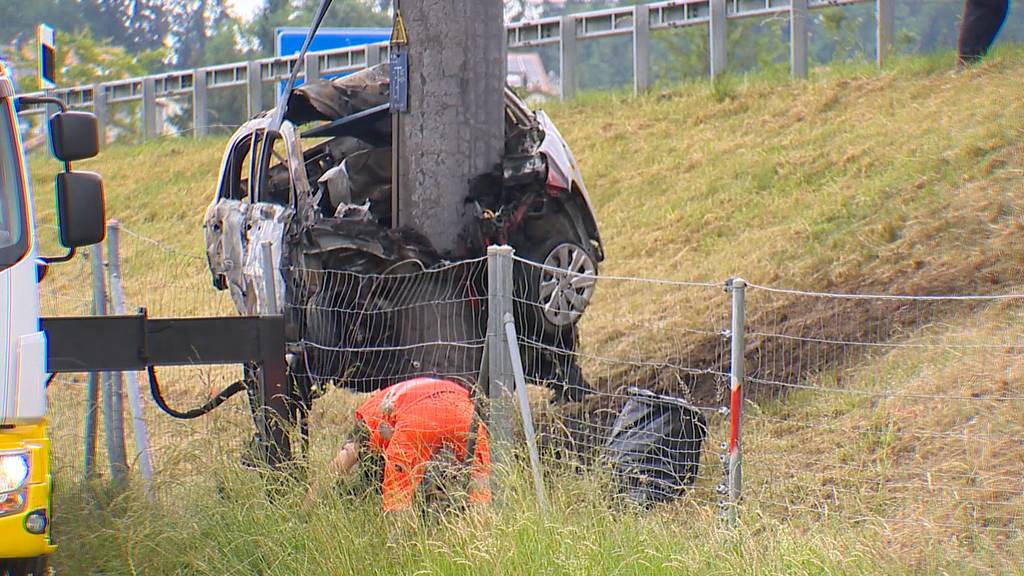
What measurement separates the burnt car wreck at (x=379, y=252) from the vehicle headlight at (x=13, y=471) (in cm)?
225

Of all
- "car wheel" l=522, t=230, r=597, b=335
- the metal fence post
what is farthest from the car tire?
the metal fence post

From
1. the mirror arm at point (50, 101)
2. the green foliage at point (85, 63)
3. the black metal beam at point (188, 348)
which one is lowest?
the black metal beam at point (188, 348)

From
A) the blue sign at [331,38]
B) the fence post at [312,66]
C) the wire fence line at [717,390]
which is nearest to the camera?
the wire fence line at [717,390]

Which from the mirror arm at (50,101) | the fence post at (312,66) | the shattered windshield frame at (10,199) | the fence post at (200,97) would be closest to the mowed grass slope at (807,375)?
the shattered windshield frame at (10,199)

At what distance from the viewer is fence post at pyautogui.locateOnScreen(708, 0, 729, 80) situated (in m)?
16.0

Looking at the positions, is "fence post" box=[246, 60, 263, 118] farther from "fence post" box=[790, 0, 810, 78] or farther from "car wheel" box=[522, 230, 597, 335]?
"car wheel" box=[522, 230, 597, 335]

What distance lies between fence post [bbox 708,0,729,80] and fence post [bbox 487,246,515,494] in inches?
409

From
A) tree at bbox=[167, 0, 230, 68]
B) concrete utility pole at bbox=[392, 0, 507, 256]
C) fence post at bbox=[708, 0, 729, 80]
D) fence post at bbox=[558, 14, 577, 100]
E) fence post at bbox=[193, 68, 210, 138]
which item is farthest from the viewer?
tree at bbox=[167, 0, 230, 68]

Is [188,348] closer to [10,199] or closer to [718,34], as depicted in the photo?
[10,199]

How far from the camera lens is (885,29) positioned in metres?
15.0

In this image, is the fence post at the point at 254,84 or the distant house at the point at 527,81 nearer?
the distant house at the point at 527,81

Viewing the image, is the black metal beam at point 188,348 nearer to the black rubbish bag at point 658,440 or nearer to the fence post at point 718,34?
the black rubbish bag at point 658,440

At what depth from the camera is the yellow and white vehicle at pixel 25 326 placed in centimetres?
502

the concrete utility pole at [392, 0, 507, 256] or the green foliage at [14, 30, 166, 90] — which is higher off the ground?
the green foliage at [14, 30, 166, 90]
